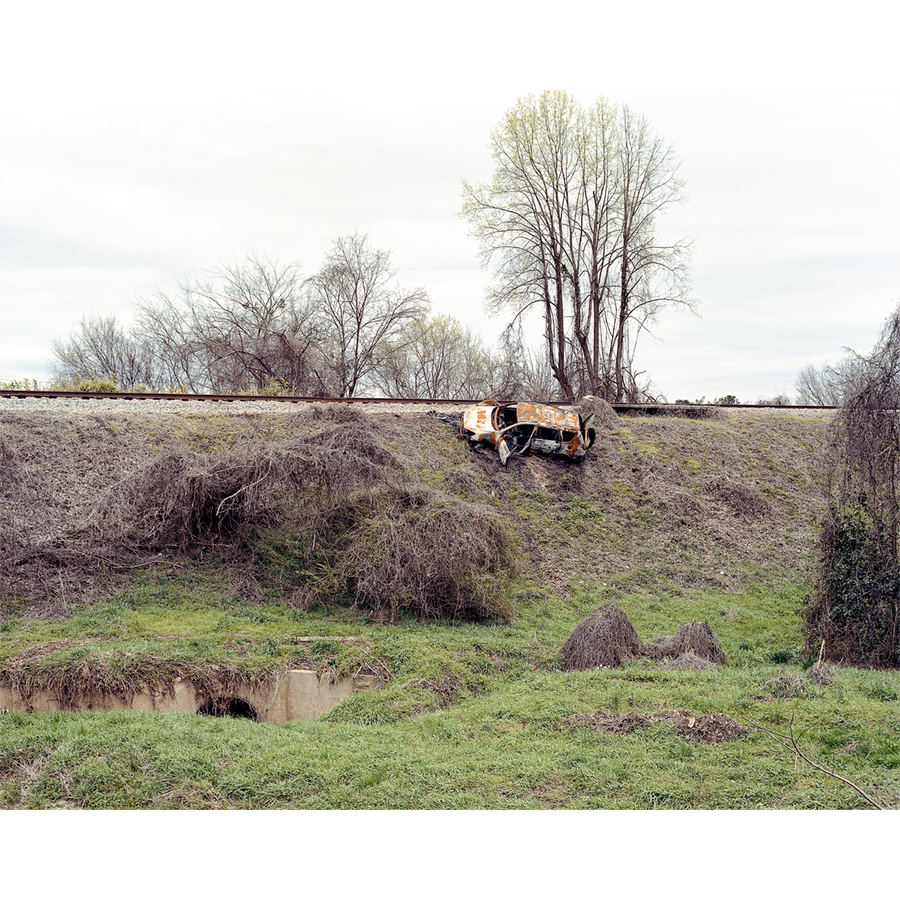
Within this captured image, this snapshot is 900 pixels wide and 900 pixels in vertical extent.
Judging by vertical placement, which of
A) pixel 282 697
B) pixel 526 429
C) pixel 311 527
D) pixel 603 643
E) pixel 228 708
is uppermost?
pixel 526 429

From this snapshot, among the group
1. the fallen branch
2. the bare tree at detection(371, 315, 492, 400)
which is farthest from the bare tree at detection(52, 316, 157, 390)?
Answer: the fallen branch

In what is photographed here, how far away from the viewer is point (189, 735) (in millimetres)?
8289

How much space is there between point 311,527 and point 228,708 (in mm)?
4734

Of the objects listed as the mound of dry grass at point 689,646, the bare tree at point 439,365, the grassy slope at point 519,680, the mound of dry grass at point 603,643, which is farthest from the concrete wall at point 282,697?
the bare tree at point 439,365

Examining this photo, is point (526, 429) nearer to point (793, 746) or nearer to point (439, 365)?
point (793, 746)

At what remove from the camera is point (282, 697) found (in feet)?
37.6

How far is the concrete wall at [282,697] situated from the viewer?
421 inches

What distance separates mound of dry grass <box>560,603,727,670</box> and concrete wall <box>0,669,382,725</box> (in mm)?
3358

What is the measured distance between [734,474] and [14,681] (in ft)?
65.1

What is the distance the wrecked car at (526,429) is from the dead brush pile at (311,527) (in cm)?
508

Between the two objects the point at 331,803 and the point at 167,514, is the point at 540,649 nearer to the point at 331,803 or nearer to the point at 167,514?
the point at 331,803

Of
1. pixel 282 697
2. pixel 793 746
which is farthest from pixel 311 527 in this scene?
pixel 793 746

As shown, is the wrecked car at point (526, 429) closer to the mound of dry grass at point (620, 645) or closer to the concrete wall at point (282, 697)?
the mound of dry grass at point (620, 645)

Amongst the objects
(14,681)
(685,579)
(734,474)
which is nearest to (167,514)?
(14,681)
